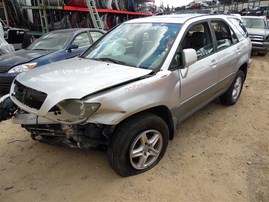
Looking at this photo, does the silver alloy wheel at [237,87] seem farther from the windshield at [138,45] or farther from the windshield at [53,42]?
the windshield at [53,42]

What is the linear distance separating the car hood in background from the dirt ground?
3.57ft

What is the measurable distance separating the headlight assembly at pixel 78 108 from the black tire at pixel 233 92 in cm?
325

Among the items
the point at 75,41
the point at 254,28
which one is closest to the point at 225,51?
the point at 75,41

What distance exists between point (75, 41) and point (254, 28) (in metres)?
9.50

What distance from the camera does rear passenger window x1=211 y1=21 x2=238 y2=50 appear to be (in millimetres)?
4085

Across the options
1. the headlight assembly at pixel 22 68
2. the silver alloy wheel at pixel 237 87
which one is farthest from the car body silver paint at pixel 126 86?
the headlight assembly at pixel 22 68

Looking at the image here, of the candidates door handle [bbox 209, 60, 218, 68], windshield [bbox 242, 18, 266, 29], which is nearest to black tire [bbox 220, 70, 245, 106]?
door handle [bbox 209, 60, 218, 68]

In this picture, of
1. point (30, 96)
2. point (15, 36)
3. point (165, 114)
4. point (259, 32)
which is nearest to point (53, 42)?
point (15, 36)

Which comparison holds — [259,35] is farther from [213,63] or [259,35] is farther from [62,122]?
[62,122]

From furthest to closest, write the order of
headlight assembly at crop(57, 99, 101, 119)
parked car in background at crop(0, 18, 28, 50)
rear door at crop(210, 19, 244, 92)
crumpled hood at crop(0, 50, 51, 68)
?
parked car in background at crop(0, 18, 28, 50), crumpled hood at crop(0, 50, 51, 68), rear door at crop(210, 19, 244, 92), headlight assembly at crop(57, 99, 101, 119)

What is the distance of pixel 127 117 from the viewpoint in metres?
2.64

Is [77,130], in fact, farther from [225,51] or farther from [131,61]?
[225,51]

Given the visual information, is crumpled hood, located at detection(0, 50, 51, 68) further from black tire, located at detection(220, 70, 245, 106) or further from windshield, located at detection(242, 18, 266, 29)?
windshield, located at detection(242, 18, 266, 29)

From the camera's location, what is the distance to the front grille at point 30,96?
2.51m
